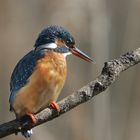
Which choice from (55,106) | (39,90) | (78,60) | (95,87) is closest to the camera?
(95,87)

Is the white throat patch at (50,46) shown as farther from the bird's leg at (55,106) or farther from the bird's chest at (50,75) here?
the bird's leg at (55,106)

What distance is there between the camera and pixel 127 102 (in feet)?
14.8

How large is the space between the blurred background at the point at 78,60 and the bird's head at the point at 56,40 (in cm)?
156

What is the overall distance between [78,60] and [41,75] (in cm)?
242

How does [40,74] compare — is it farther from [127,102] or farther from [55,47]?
[127,102]

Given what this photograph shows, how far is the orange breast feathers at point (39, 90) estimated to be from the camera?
8.21ft

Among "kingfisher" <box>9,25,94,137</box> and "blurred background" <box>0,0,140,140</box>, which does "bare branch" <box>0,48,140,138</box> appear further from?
"blurred background" <box>0,0,140,140</box>

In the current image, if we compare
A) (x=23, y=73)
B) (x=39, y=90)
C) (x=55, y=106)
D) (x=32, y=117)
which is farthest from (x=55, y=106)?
(x=23, y=73)

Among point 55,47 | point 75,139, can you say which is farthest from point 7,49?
point 55,47

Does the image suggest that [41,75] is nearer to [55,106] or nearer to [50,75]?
[50,75]

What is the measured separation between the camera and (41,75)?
2.53m

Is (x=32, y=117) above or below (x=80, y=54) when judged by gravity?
below

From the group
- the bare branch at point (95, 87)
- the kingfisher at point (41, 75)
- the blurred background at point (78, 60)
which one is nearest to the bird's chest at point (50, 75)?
the kingfisher at point (41, 75)

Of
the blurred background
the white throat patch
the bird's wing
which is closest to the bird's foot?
the bird's wing
